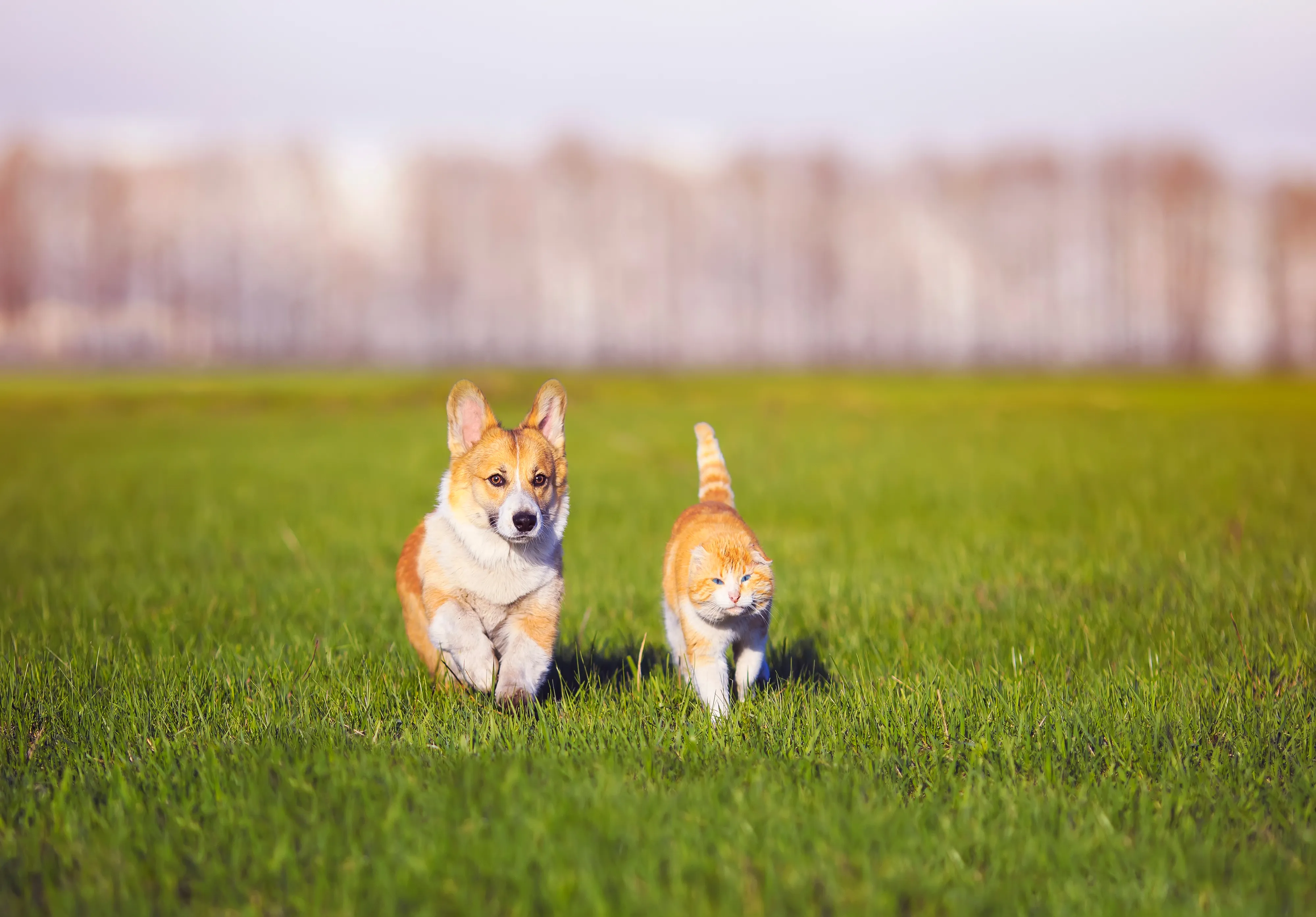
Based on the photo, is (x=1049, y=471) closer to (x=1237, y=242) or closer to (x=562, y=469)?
(x=562, y=469)

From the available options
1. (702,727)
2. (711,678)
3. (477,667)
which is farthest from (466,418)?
(702,727)

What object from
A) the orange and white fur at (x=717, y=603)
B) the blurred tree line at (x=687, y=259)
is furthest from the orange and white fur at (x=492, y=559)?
the blurred tree line at (x=687, y=259)

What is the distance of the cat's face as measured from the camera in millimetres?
3748

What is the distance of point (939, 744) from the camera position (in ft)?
11.6

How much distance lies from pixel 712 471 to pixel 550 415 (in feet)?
3.03

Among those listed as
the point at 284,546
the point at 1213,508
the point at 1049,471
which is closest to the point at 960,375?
the point at 1049,471

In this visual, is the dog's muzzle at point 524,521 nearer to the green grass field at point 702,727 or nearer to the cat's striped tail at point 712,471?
the green grass field at point 702,727

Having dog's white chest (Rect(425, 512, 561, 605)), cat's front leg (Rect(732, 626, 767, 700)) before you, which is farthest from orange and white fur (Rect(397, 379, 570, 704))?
cat's front leg (Rect(732, 626, 767, 700))

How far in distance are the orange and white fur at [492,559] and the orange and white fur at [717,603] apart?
537mm

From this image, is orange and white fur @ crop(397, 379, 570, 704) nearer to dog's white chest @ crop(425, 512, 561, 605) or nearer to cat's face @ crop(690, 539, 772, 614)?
dog's white chest @ crop(425, 512, 561, 605)

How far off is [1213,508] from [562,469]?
285 inches

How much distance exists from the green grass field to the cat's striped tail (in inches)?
35.7

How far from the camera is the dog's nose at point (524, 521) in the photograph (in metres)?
3.58

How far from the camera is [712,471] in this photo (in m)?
4.73
